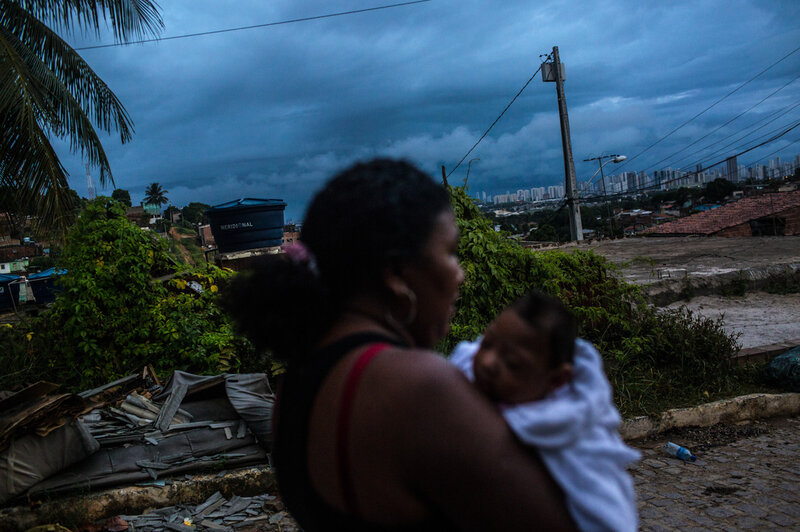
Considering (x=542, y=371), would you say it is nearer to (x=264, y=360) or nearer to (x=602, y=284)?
(x=264, y=360)

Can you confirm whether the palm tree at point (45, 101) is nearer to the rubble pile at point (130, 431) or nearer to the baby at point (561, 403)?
the rubble pile at point (130, 431)

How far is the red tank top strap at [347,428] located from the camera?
980 mm

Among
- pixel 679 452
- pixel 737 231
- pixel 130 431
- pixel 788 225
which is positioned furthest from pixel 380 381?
pixel 788 225

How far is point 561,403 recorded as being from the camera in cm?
98

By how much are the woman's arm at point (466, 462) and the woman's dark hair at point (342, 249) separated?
0.86 ft

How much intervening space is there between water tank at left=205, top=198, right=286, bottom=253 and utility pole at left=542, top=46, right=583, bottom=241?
41.8ft

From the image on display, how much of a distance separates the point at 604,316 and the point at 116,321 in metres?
5.68

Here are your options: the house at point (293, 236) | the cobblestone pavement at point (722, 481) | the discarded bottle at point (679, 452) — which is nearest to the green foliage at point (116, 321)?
the house at point (293, 236)

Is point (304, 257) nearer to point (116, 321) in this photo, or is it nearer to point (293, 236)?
point (116, 321)

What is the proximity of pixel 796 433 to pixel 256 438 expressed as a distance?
5473mm

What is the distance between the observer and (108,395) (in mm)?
5535

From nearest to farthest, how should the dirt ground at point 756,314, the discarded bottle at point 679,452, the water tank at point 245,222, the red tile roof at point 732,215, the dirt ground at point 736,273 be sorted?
the discarded bottle at point 679,452 → the dirt ground at point 756,314 → the dirt ground at point 736,273 → the water tank at point 245,222 → the red tile roof at point 732,215

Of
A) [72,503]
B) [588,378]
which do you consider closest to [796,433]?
[588,378]

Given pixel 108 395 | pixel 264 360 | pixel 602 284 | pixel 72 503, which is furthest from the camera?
pixel 602 284
